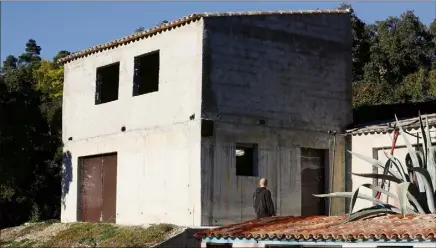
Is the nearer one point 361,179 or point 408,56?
point 361,179

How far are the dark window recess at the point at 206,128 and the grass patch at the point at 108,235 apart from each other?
252 cm

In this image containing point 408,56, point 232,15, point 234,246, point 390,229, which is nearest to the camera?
point 390,229

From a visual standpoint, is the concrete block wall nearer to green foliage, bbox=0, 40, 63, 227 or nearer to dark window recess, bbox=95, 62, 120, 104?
dark window recess, bbox=95, 62, 120, 104

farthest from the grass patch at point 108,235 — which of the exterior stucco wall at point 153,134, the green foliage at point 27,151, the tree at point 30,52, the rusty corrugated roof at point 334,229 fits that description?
the tree at point 30,52

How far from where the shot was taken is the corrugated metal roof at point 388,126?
18.7m

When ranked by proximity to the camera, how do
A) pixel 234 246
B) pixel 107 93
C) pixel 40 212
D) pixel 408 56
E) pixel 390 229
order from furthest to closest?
1. pixel 408 56
2. pixel 40 212
3. pixel 107 93
4. pixel 234 246
5. pixel 390 229

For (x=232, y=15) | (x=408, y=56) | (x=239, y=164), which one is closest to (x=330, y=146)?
(x=239, y=164)

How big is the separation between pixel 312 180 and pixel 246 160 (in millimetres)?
2328

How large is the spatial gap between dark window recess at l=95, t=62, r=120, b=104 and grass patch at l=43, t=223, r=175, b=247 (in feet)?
14.8

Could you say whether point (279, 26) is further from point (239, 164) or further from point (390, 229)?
point (390, 229)

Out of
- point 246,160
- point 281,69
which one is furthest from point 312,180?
point 281,69

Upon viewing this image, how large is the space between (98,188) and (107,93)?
11.0 ft

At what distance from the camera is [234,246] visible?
13.9m

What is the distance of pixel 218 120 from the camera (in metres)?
19.5
